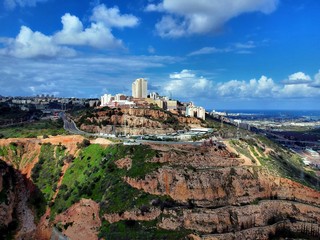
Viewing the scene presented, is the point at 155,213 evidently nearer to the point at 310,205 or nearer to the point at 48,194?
the point at 48,194

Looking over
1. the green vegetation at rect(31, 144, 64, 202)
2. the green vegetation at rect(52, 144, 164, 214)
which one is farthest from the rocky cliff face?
the green vegetation at rect(52, 144, 164, 214)

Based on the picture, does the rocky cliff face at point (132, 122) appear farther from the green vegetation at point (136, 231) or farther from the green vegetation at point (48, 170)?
the green vegetation at point (136, 231)

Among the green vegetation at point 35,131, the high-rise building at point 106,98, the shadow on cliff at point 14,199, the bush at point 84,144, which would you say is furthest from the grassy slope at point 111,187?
the high-rise building at point 106,98

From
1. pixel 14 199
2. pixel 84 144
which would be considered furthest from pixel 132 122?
pixel 14 199

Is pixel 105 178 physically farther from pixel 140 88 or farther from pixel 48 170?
pixel 140 88

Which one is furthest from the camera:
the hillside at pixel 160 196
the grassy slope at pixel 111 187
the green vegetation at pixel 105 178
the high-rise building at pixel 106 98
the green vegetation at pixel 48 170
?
the high-rise building at pixel 106 98

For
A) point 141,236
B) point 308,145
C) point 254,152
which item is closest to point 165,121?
point 254,152
